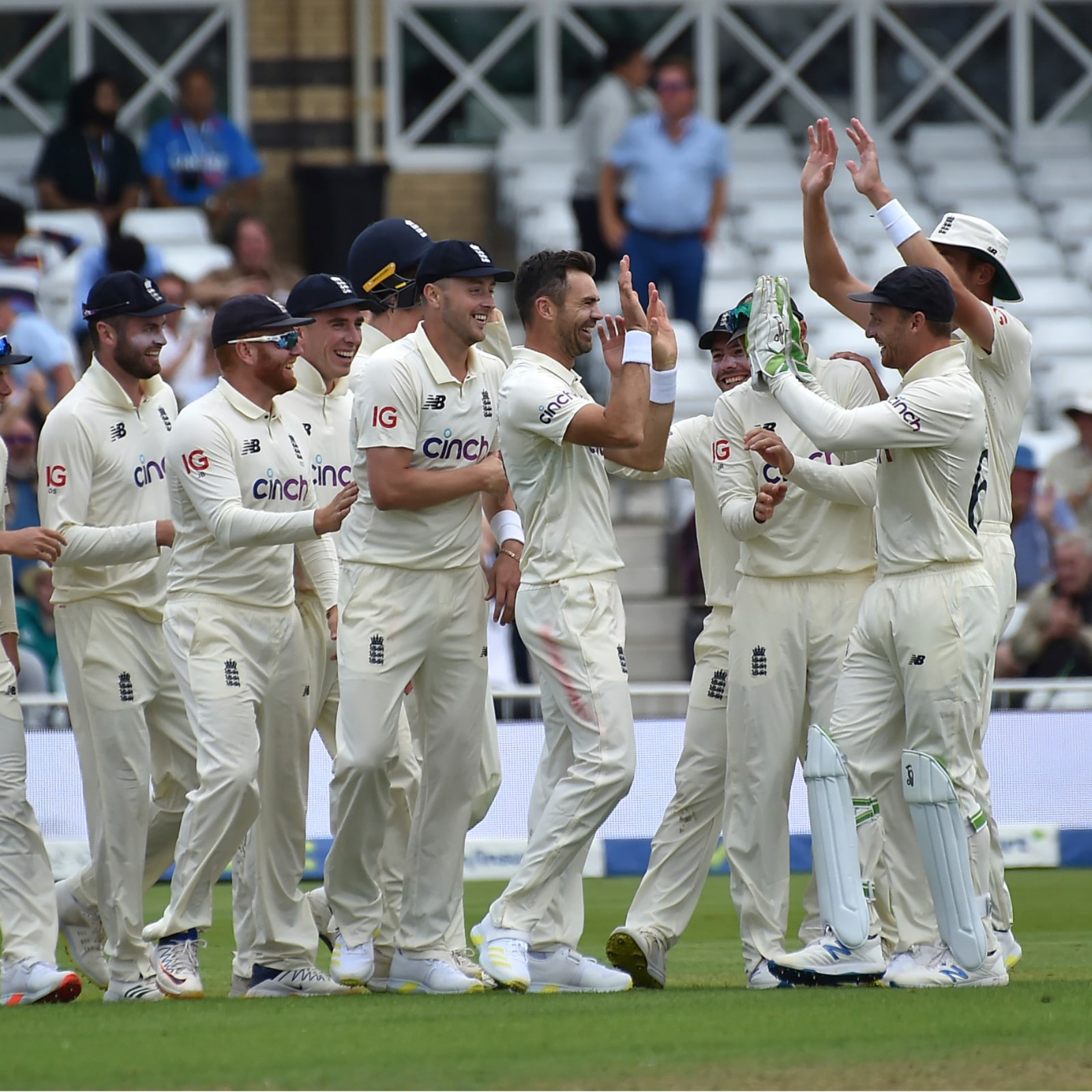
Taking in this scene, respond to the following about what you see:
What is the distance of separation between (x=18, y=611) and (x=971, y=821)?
6.02 metres

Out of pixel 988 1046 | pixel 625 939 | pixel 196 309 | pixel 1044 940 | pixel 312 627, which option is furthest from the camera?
pixel 196 309

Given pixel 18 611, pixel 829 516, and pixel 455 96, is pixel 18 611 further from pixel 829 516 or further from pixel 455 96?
pixel 455 96

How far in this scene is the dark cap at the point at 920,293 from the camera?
6.45m

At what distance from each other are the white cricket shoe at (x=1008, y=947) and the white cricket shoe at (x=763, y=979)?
2.50 ft

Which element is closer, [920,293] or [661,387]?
[920,293]

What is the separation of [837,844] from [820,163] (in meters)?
2.37

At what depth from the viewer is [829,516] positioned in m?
6.94

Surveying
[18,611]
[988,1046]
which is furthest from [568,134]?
[988,1046]

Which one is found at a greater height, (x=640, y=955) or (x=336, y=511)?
(x=336, y=511)

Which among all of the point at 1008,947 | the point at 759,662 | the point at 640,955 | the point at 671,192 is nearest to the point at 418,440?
the point at 759,662

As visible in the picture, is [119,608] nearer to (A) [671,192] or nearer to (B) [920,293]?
(B) [920,293]

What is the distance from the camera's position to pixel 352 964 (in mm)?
6809

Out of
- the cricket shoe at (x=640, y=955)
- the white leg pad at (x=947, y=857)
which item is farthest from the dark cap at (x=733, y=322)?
the cricket shoe at (x=640, y=955)

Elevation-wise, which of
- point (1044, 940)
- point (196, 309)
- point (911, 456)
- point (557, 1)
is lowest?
point (1044, 940)
